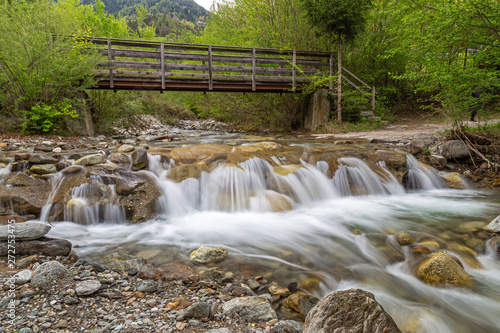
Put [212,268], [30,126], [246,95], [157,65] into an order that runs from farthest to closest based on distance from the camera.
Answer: [246,95], [157,65], [30,126], [212,268]

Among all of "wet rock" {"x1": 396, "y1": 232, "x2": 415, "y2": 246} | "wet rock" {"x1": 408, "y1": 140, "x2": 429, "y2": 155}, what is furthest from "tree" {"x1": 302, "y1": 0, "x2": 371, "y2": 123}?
"wet rock" {"x1": 396, "y1": 232, "x2": 415, "y2": 246}

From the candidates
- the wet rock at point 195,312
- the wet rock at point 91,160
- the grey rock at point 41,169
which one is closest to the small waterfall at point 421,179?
the wet rock at point 195,312

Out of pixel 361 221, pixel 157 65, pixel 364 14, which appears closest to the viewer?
pixel 361 221

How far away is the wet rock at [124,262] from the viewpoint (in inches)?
129

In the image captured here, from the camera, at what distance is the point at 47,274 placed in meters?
2.72

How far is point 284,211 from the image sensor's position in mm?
5930

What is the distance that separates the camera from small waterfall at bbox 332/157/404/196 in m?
7.09

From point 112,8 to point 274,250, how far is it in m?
212

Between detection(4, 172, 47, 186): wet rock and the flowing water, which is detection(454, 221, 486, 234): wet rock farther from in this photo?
detection(4, 172, 47, 186): wet rock

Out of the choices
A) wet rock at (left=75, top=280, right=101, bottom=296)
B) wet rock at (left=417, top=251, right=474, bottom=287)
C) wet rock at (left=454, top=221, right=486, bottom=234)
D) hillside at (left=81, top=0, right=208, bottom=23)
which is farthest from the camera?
hillside at (left=81, top=0, right=208, bottom=23)

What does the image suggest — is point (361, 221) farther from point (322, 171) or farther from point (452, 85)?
point (452, 85)

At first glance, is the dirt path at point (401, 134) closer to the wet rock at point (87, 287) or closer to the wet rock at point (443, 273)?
the wet rock at point (443, 273)

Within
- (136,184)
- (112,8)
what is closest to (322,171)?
(136,184)

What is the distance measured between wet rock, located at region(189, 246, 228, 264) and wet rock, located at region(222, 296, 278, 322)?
1.13 meters
